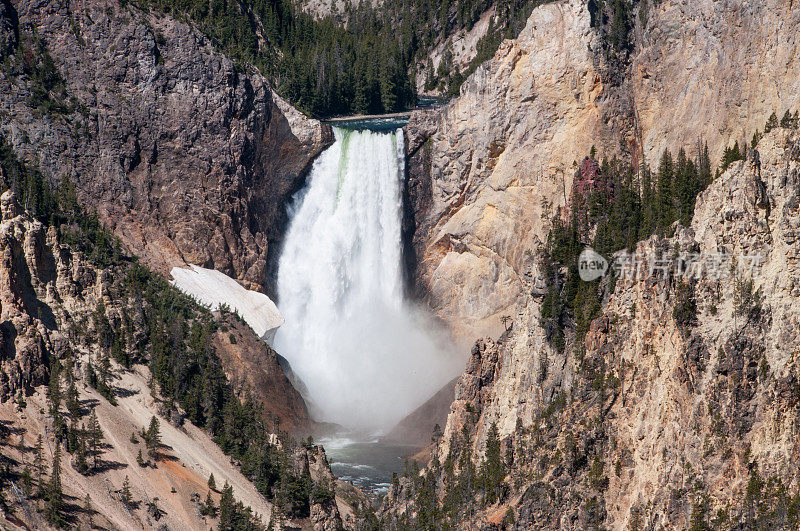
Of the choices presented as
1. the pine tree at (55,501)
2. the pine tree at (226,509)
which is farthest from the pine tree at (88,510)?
the pine tree at (226,509)

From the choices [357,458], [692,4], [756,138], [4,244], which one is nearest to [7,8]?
[4,244]

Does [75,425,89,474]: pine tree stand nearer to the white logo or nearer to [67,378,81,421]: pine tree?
[67,378,81,421]: pine tree

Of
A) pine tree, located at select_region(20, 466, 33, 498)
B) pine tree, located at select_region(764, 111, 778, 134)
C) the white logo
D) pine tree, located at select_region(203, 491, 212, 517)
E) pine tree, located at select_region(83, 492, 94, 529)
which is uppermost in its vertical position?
pine tree, located at select_region(764, 111, 778, 134)

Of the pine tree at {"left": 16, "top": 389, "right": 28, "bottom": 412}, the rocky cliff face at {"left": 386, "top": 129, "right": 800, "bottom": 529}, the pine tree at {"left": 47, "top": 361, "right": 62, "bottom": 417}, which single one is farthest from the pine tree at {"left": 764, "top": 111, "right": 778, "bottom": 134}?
the pine tree at {"left": 16, "top": 389, "right": 28, "bottom": 412}

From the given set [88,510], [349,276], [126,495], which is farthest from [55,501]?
[349,276]

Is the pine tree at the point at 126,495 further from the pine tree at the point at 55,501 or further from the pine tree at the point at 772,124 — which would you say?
the pine tree at the point at 772,124

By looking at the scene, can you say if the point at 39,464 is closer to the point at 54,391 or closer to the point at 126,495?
the point at 126,495
